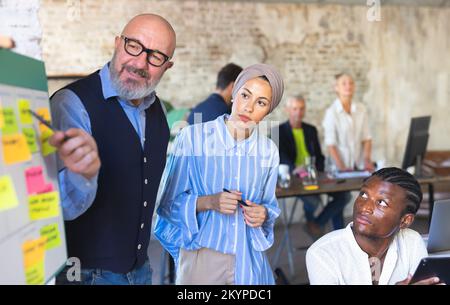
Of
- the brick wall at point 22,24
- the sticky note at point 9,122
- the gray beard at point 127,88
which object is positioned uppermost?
the brick wall at point 22,24

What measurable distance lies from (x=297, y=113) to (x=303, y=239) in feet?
5.99

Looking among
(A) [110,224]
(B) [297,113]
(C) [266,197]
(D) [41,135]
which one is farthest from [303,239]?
(D) [41,135]

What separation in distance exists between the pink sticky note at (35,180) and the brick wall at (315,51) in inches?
167

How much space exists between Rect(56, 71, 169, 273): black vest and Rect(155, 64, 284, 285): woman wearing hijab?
19 cm

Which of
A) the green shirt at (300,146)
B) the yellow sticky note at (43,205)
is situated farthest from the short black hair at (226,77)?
the yellow sticky note at (43,205)

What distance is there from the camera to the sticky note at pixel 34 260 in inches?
53.6

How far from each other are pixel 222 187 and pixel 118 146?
0.45 meters

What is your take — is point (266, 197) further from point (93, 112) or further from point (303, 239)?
point (303, 239)

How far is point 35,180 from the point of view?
139 centimetres

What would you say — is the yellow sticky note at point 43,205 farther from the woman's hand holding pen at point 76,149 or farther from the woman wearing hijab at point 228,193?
the woman wearing hijab at point 228,193

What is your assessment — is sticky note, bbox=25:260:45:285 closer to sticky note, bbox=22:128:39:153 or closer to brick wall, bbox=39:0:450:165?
sticky note, bbox=22:128:39:153

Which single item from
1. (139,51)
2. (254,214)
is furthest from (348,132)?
(139,51)

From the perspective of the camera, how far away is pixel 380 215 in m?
1.78

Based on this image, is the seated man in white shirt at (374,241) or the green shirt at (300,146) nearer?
the seated man in white shirt at (374,241)
